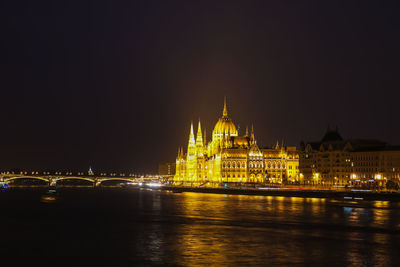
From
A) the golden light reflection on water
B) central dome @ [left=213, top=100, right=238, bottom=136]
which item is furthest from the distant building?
the golden light reflection on water

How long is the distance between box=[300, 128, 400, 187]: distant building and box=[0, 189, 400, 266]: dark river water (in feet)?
168

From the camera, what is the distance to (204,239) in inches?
1809

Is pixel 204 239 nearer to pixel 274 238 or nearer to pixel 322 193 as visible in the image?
pixel 274 238

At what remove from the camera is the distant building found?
11962cm

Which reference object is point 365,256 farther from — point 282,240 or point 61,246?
point 61,246

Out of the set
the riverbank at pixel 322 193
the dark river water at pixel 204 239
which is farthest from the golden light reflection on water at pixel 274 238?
the riverbank at pixel 322 193

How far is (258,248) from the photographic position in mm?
41594

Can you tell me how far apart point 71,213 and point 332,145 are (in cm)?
8535

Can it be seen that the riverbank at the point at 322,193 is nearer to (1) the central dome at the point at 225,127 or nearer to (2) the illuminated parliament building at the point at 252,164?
(2) the illuminated parliament building at the point at 252,164

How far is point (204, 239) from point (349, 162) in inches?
3666

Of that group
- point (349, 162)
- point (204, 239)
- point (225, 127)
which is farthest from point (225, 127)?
point (204, 239)

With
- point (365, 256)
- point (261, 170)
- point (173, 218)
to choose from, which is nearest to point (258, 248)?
point (365, 256)

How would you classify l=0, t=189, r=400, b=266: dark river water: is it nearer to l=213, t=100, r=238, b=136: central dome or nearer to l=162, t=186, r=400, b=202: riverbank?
l=162, t=186, r=400, b=202: riverbank

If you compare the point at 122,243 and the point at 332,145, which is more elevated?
the point at 332,145
